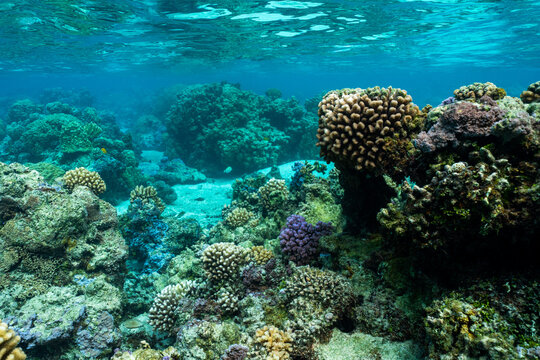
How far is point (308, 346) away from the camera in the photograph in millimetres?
3662

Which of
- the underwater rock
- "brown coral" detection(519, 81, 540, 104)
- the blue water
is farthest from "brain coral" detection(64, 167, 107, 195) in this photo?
"brown coral" detection(519, 81, 540, 104)

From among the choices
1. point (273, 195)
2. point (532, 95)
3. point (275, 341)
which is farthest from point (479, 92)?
point (273, 195)

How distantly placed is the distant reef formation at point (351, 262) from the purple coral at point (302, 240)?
0.03 m

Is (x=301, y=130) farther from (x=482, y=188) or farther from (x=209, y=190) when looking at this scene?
(x=482, y=188)

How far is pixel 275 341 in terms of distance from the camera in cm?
376

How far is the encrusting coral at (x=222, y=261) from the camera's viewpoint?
19.1 feet

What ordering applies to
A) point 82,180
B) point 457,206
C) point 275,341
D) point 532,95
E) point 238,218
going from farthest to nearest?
point 82,180
point 238,218
point 532,95
point 275,341
point 457,206

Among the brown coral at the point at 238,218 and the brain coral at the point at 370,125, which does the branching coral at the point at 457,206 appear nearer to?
the brain coral at the point at 370,125

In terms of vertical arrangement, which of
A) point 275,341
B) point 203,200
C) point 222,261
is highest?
point 275,341

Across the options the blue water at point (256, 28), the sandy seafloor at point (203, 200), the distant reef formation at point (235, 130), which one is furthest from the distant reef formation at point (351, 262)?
the blue water at point (256, 28)

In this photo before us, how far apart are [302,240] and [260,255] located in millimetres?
1080

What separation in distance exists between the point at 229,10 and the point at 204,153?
9156 mm

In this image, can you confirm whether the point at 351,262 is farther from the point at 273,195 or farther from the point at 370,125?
the point at 273,195

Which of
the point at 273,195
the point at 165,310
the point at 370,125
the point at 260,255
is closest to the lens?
the point at 370,125
